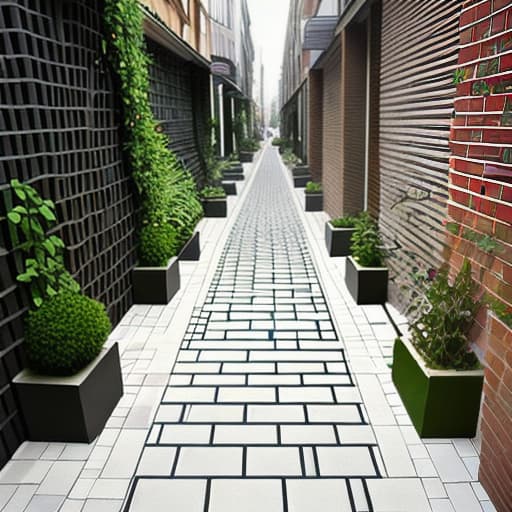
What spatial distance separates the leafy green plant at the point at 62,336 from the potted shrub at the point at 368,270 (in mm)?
3031

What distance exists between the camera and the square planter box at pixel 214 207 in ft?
37.9

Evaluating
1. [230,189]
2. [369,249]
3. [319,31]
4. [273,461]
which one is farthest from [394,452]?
[230,189]

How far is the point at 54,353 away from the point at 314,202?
9.41 m

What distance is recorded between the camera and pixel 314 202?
39.8 ft

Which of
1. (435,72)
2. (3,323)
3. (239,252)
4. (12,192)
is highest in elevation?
(435,72)

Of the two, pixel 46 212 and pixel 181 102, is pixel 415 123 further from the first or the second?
pixel 181 102

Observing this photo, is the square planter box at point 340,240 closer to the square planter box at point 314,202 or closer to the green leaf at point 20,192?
the square planter box at point 314,202

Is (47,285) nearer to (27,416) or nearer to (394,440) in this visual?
(27,416)

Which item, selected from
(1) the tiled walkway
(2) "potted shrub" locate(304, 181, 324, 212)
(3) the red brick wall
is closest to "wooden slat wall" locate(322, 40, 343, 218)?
(2) "potted shrub" locate(304, 181, 324, 212)

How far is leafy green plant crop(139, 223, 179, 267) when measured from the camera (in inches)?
237

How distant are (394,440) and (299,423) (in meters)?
0.60

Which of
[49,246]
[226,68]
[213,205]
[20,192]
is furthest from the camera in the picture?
[226,68]

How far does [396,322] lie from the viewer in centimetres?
521

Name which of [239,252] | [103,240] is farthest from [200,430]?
[239,252]
